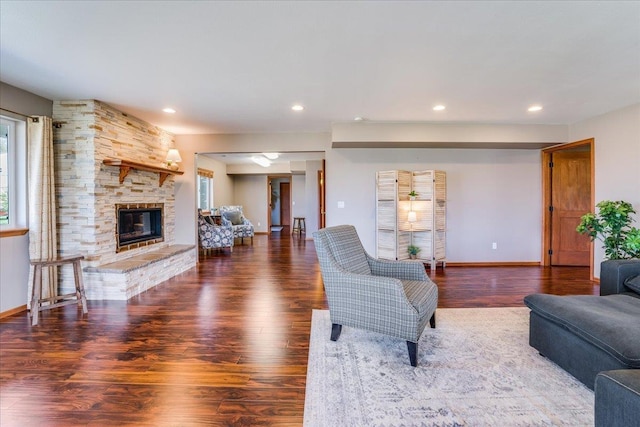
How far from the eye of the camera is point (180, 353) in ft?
7.95

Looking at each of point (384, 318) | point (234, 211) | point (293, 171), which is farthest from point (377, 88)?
point (293, 171)

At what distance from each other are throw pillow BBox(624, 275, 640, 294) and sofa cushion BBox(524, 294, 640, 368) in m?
0.16

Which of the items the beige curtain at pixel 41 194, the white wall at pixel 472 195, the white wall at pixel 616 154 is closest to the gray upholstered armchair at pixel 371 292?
the white wall at pixel 472 195

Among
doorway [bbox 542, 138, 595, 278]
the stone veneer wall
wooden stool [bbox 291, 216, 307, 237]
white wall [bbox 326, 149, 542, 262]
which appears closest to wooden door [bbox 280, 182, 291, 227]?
wooden stool [bbox 291, 216, 307, 237]

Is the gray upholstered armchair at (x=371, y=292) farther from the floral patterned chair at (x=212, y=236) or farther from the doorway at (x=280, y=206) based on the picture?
the doorway at (x=280, y=206)

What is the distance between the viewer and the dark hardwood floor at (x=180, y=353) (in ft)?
5.82

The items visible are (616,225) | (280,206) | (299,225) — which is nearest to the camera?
(616,225)

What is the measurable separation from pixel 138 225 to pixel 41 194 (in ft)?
4.76

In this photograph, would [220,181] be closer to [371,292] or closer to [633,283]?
[371,292]

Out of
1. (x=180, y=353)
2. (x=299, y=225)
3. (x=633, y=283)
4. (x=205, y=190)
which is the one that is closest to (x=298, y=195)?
(x=299, y=225)

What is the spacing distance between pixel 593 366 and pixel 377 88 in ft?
9.57

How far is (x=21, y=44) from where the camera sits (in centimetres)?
240

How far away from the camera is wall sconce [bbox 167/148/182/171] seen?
5.27 m

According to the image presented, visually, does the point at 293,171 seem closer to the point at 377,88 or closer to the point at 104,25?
the point at 377,88
